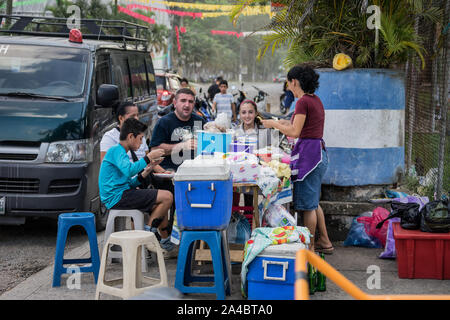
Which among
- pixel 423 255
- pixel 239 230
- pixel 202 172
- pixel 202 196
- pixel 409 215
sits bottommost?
pixel 423 255

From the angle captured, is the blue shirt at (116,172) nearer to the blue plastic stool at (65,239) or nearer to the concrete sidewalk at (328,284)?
the blue plastic stool at (65,239)

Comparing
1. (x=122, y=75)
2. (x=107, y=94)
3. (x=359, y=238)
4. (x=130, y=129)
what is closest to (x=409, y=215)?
(x=359, y=238)

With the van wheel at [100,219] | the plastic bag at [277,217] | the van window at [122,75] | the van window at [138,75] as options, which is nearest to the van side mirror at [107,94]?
the van window at [122,75]

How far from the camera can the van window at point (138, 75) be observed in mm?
9688

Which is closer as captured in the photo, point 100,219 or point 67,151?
point 67,151

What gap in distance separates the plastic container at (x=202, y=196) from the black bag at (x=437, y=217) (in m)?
1.94

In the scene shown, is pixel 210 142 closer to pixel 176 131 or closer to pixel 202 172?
pixel 176 131

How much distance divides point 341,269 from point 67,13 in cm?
2462

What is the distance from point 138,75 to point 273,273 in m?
6.16

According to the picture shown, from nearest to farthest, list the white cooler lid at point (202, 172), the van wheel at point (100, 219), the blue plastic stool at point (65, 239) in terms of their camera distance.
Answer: the white cooler lid at point (202, 172) < the blue plastic stool at point (65, 239) < the van wheel at point (100, 219)

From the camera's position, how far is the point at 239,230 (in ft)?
19.5

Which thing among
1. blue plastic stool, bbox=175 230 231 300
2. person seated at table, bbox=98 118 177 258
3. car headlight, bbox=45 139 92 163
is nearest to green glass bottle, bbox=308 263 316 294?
blue plastic stool, bbox=175 230 231 300

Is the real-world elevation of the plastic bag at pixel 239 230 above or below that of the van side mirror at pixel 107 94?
below

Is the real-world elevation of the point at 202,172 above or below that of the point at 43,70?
below
